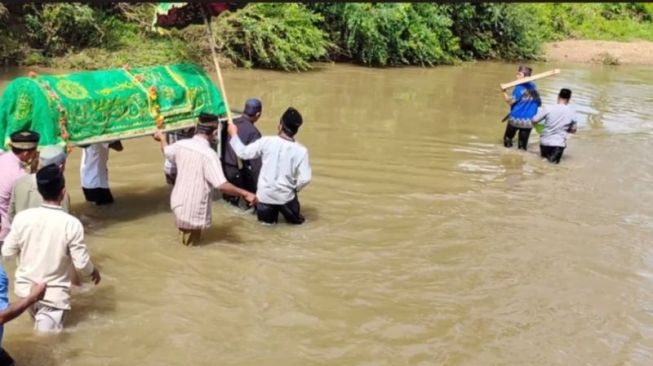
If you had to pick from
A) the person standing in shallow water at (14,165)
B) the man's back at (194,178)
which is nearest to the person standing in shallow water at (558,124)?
the man's back at (194,178)

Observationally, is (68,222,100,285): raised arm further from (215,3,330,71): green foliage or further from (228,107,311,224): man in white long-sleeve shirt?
(215,3,330,71): green foliage

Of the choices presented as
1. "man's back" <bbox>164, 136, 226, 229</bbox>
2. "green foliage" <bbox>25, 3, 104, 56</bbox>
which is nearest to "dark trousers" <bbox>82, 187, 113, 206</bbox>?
"man's back" <bbox>164, 136, 226, 229</bbox>

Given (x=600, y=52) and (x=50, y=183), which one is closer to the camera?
(x=50, y=183)

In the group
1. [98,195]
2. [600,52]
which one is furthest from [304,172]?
[600,52]

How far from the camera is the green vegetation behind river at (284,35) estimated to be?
684 inches

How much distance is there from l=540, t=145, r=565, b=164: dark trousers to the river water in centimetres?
14

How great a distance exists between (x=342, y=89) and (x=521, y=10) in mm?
10939

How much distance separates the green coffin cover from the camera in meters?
6.49

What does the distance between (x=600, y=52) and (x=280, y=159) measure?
22.1m

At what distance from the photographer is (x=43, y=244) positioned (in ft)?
15.5

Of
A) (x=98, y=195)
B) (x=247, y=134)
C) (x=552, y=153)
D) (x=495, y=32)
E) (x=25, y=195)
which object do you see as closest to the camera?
(x=25, y=195)

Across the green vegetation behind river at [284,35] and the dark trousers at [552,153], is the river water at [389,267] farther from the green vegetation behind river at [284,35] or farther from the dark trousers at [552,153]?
the green vegetation behind river at [284,35]

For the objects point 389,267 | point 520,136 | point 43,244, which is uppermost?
point 43,244

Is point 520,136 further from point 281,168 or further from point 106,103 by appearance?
point 106,103
